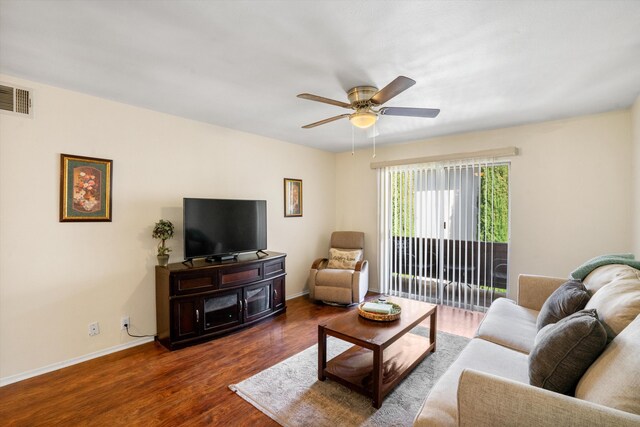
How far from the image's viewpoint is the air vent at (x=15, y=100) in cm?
231

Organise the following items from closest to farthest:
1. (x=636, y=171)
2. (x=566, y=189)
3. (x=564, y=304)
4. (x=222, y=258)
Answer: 1. (x=564, y=304)
2. (x=636, y=171)
3. (x=566, y=189)
4. (x=222, y=258)

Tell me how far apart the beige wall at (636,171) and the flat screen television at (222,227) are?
4018mm

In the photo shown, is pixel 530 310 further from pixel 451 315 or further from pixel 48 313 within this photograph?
pixel 48 313

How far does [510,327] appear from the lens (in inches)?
87.5

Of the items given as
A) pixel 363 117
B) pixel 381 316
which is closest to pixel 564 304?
pixel 381 316

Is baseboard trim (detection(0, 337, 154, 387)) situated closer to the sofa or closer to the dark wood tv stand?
the dark wood tv stand

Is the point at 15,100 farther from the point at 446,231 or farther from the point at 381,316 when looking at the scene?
the point at 446,231

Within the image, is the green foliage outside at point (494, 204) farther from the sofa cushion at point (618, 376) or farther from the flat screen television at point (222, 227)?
the flat screen television at point (222, 227)

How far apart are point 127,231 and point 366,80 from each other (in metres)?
2.76

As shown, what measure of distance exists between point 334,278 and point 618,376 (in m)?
3.28

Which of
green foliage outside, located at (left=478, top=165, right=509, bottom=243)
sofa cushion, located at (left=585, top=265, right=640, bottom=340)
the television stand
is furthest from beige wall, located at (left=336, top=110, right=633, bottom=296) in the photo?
the television stand

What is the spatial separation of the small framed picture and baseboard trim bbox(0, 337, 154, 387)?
8.12 feet

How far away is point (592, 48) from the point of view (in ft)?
6.32

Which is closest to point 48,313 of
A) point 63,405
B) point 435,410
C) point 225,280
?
point 63,405
